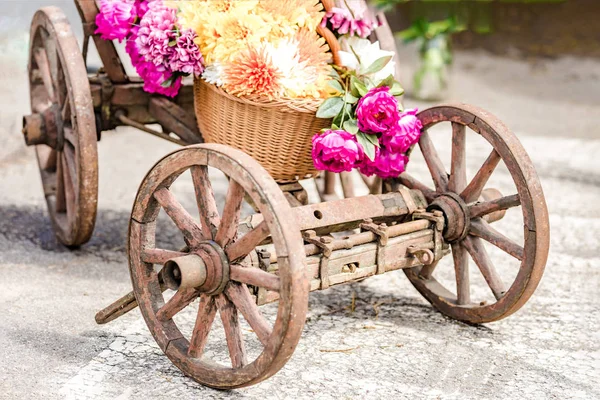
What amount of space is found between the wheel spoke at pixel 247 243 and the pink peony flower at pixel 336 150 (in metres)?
0.51

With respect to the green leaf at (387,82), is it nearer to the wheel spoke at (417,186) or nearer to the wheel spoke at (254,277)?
the wheel spoke at (417,186)

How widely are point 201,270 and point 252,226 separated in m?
0.28

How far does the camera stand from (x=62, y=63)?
3.27m

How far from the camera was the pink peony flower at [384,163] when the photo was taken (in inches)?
116

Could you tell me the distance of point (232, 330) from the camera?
247cm

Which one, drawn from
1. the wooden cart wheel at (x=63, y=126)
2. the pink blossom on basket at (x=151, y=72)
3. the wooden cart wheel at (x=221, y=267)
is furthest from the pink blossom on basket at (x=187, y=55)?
the wooden cart wheel at (x=221, y=267)

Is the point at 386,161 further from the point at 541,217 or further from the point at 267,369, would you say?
the point at 267,369

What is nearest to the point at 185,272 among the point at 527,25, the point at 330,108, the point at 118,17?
the point at 330,108

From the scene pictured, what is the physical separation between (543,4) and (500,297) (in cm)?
728

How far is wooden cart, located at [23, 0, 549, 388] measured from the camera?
2340 millimetres

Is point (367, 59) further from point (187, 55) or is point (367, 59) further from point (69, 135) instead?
point (69, 135)

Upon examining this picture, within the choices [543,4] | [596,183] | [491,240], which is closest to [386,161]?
[491,240]

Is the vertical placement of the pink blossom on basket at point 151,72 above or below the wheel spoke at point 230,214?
above

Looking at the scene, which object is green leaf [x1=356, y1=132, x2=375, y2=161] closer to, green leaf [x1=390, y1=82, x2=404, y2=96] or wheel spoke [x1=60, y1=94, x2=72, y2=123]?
green leaf [x1=390, y1=82, x2=404, y2=96]
